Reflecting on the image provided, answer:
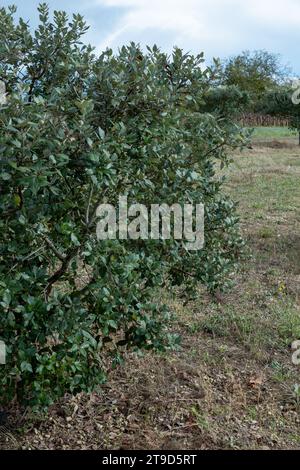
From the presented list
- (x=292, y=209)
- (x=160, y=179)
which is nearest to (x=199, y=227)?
(x=160, y=179)

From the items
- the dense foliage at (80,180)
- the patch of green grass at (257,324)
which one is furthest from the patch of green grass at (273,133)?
the dense foliage at (80,180)

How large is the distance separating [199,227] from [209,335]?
1.02 meters

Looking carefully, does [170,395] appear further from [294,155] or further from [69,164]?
[294,155]

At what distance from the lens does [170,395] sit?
125 inches

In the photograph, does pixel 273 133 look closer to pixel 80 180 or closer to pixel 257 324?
pixel 257 324

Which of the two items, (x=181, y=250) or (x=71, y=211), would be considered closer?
(x=71, y=211)

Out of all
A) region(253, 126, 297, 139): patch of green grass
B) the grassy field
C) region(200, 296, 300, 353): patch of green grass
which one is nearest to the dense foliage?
the grassy field

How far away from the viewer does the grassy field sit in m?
2.82

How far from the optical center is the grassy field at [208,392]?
282 cm

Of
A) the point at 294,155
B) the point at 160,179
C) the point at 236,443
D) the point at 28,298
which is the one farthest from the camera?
the point at 294,155

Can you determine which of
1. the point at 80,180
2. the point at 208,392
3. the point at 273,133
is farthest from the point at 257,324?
the point at 273,133

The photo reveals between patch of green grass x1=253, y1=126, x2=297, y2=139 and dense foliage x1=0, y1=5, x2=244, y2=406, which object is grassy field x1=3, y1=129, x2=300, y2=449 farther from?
patch of green grass x1=253, y1=126, x2=297, y2=139

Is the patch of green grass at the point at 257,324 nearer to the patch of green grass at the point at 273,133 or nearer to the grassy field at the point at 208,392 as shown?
the grassy field at the point at 208,392

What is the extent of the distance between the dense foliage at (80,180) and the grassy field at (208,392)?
0.35 metres
